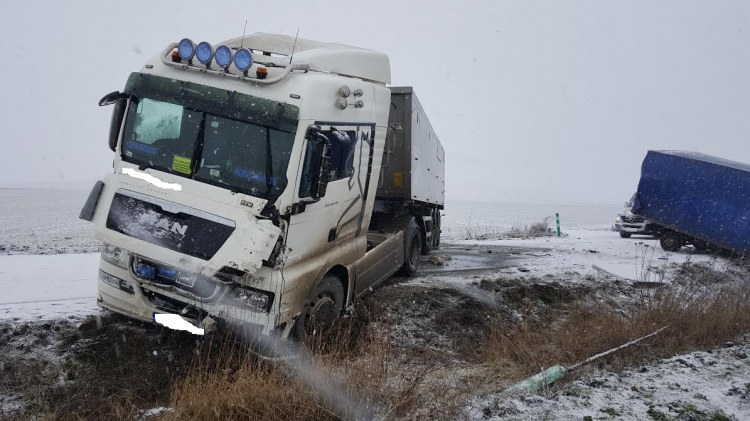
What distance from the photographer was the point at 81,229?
19.9 meters

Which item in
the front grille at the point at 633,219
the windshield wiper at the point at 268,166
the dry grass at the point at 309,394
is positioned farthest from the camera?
the front grille at the point at 633,219

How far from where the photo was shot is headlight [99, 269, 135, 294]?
4.64 metres

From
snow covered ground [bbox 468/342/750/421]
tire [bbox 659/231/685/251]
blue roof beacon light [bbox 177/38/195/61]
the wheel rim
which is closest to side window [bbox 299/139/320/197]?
the wheel rim

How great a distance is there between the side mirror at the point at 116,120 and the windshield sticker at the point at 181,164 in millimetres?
764

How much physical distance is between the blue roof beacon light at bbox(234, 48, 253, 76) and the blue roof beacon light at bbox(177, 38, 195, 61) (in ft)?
1.54

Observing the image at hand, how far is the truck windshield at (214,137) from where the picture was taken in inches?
183

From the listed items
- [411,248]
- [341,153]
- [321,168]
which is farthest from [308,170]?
[411,248]

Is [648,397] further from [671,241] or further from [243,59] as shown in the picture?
[671,241]

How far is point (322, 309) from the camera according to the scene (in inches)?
212

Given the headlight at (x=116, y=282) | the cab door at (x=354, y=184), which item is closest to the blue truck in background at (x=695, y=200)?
the cab door at (x=354, y=184)

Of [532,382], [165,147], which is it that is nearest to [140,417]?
[165,147]

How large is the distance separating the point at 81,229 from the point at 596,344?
2028cm

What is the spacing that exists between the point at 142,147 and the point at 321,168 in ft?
5.93

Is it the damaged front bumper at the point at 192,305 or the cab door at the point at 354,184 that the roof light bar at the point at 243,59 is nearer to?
the cab door at the point at 354,184
